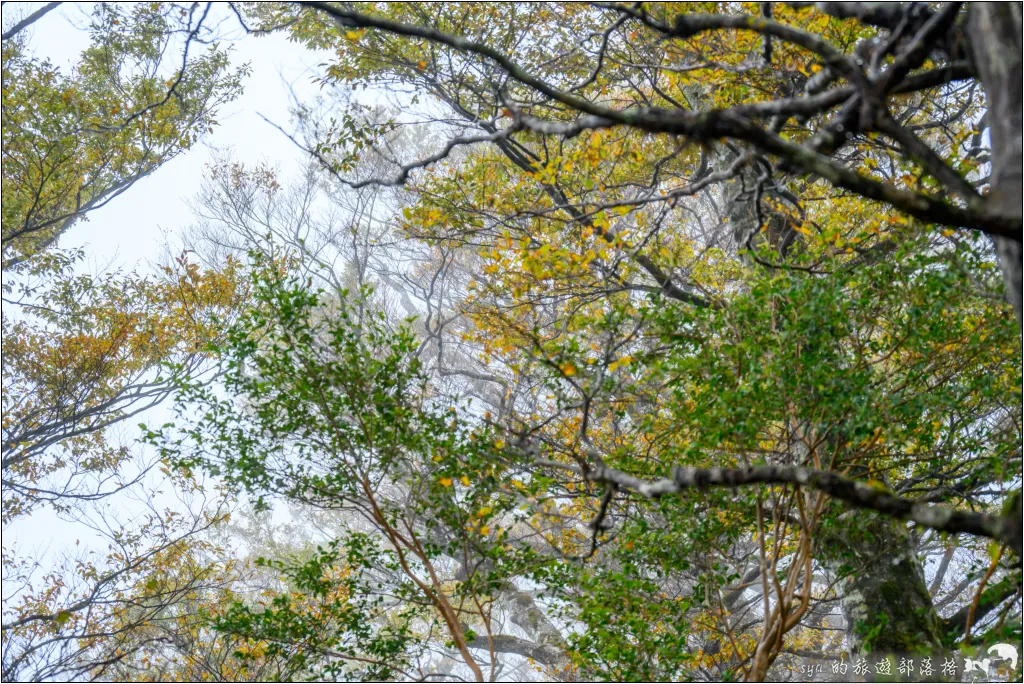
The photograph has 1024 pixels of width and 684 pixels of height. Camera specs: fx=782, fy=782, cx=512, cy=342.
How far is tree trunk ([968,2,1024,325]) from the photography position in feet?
6.17

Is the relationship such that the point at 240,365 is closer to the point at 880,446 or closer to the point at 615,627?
the point at 615,627

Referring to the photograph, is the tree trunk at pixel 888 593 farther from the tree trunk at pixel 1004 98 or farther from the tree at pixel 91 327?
the tree at pixel 91 327

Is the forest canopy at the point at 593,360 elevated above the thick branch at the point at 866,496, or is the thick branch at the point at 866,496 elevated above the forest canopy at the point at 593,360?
the forest canopy at the point at 593,360

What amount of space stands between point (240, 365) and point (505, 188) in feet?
9.47

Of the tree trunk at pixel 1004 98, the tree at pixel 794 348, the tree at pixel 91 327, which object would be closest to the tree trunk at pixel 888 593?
the tree at pixel 794 348

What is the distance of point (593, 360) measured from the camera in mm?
3986

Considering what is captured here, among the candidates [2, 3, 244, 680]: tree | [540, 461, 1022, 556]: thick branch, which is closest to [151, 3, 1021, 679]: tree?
[540, 461, 1022, 556]: thick branch

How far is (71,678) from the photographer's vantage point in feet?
19.8

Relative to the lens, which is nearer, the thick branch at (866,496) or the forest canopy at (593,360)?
the thick branch at (866,496)

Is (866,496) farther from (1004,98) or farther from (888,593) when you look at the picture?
(888,593)

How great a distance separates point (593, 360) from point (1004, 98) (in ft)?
7.50

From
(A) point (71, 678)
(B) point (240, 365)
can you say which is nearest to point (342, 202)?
(A) point (71, 678)

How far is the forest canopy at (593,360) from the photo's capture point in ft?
7.63

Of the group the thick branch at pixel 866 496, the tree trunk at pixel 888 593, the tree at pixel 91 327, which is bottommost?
the thick branch at pixel 866 496
